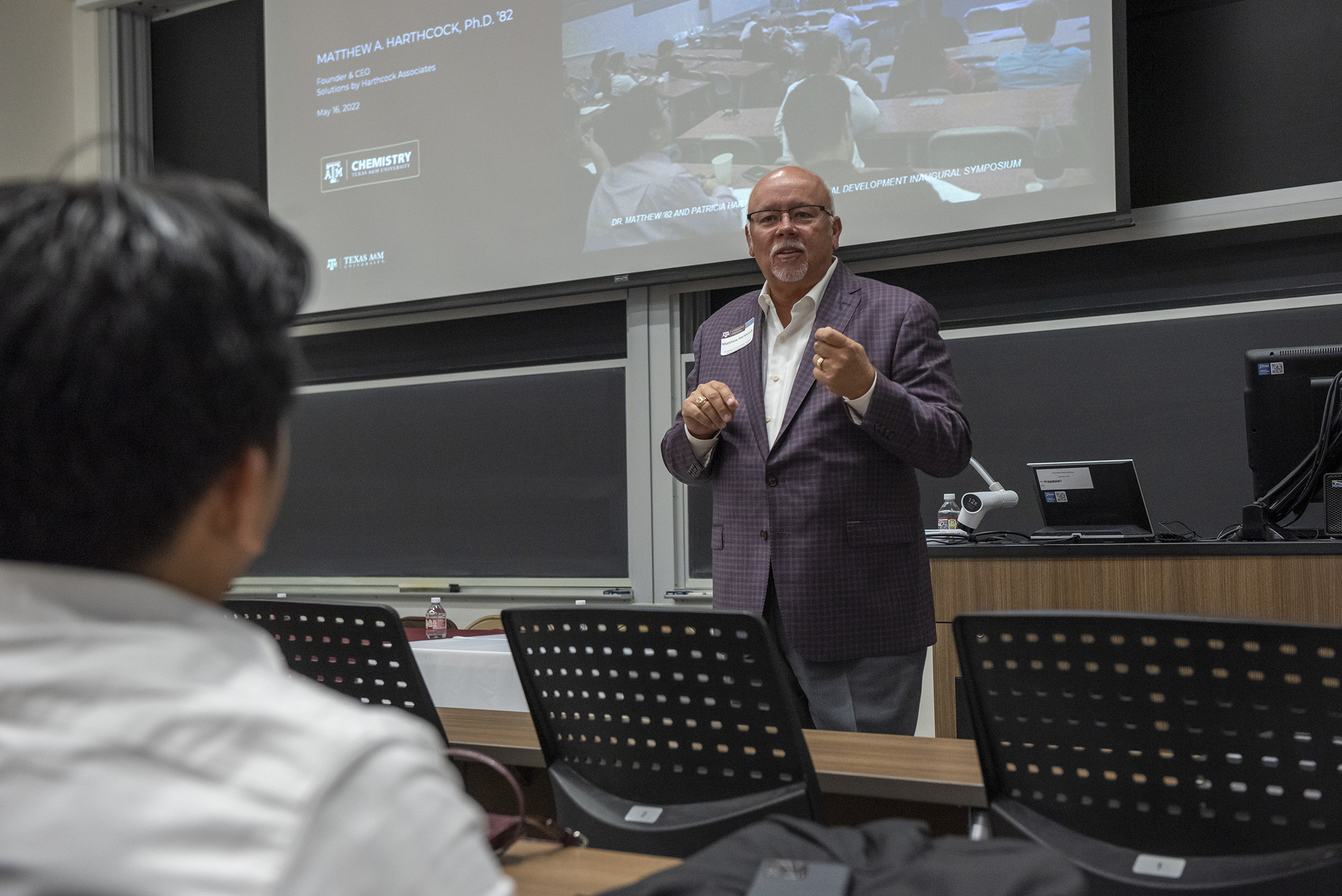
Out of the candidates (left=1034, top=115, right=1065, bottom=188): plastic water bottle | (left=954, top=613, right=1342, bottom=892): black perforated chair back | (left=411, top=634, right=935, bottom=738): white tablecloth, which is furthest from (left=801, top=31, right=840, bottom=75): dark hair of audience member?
(left=954, top=613, right=1342, bottom=892): black perforated chair back

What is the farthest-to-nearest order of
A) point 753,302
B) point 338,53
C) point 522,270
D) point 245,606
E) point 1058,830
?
point 338,53 → point 522,270 → point 753,302 → point 245,606 → point 1058,830

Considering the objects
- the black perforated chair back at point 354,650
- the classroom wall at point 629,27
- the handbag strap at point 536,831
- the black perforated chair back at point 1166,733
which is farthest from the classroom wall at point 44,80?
the black perforated chair back at point 1166,733

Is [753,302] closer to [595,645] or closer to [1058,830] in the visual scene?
[595,645]

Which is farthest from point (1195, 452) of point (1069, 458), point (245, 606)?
point (245, 606)

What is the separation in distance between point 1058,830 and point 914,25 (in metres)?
3.15

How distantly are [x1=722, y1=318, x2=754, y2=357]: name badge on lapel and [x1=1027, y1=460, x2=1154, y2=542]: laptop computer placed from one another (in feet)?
3.16

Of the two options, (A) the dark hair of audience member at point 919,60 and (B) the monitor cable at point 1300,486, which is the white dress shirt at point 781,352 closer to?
(B) the monitor cable at point 1300,486

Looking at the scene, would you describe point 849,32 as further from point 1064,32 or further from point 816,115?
point 1064,32

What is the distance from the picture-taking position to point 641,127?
4.17 meters

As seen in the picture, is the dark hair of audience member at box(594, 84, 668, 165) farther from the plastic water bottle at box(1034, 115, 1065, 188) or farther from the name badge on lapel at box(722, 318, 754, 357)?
the name badge on lapel at box(722, 318, 754, 357)

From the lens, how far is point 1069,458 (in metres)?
3.71

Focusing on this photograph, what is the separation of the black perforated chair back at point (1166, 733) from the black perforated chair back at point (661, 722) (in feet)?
0.76

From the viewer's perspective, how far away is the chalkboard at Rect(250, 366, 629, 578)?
14.9 feet

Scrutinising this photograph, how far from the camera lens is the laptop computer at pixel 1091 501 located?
9.14ft
